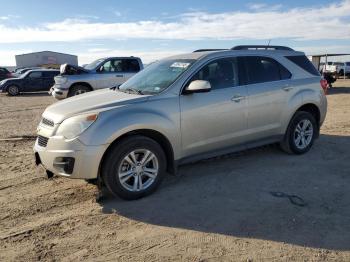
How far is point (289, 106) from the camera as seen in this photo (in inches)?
255

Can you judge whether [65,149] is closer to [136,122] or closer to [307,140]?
[136,122]

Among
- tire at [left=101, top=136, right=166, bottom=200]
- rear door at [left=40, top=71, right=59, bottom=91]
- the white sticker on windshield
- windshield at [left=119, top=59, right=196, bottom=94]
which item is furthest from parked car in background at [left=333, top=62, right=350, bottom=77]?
tire at [left=101, top=136, right=166, bottom=200]

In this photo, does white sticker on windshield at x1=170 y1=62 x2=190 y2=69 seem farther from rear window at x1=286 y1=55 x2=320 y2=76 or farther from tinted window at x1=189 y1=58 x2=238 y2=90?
rear window at x1=286 y1=55 x2=320 y2=76

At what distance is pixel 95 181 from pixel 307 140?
387cm

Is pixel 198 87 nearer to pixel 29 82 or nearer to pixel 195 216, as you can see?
pixel 195 216

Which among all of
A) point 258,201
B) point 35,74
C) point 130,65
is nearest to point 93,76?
point 130,65

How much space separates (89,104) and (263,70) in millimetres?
2822

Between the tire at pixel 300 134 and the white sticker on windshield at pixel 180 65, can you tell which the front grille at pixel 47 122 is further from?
the tire at pixel 300 134

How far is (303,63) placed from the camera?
6875 millimetres

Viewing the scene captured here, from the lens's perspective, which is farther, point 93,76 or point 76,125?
point 93,76

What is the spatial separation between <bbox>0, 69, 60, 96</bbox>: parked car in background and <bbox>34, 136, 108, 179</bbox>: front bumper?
21342 millimetres

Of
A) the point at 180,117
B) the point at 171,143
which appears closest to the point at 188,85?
the point at 180,117

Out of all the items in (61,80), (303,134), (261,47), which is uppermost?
(261,47)

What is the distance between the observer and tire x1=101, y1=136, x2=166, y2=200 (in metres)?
4.75
